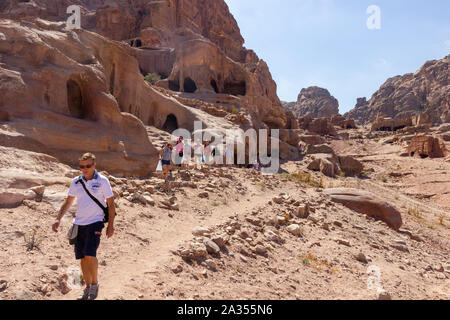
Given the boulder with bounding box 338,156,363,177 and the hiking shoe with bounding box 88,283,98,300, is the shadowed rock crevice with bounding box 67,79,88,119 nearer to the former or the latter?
the hiking shoe with bounding box 88,283,98,300

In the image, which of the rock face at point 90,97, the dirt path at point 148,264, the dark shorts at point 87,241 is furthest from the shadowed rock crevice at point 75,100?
the dark shorts at point 87,241

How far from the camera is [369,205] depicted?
1202 cm

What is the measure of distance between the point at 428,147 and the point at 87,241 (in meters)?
38.9

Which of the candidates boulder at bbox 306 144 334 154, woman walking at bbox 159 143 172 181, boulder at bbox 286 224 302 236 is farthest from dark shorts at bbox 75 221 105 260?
boulder at bbox 306 144 334 154

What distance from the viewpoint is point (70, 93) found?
9.84 meters

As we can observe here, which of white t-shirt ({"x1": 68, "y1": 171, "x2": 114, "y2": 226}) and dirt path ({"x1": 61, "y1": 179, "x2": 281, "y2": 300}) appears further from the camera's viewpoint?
dirt path ({"x1": 61, "y1": 179, "x2": 281, "y2": 300})

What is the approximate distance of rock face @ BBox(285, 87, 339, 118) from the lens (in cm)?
10480

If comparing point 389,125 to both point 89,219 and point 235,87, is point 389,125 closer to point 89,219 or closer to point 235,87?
point 235,87

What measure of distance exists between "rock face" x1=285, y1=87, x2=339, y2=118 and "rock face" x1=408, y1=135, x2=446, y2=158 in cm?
6504

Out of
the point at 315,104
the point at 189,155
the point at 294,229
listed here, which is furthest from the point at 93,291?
the point at 315,104

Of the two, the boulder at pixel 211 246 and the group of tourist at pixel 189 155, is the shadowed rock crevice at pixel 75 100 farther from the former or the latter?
the boulder at pixel 211 246

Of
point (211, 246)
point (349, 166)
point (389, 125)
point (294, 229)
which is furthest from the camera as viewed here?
point (389, 125)
